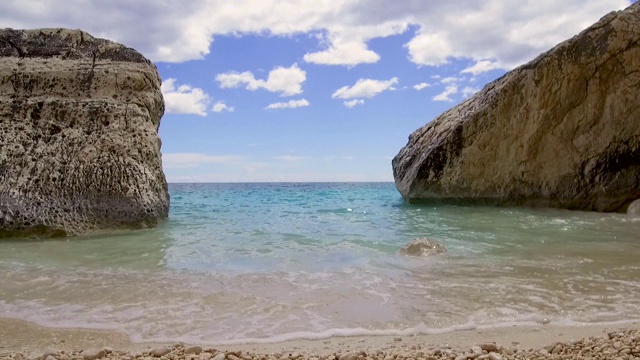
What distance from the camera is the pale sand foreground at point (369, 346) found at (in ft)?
8.84

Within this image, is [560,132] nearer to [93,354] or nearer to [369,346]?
[369,346]

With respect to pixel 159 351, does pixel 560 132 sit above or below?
above

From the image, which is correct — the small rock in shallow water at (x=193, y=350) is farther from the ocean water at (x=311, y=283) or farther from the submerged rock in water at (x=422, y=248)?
the submerged rock in water at (x=422, y=248)

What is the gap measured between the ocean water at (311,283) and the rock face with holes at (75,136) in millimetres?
607

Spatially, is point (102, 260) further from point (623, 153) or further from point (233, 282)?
point (623, 153)

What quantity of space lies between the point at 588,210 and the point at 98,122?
11.3m

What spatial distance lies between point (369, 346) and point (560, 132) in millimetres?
11231

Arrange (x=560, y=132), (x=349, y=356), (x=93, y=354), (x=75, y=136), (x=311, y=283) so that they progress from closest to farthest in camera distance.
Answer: (x=349, y=356)
(x=93, y=354)
(x=311, y=283)
(x=75, y=136)
(x=560, y=132)

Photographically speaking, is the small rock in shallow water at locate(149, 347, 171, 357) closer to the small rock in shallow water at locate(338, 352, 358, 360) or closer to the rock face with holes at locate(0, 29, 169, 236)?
the small rock in shallow water at locate(338, 352, 358, 360)

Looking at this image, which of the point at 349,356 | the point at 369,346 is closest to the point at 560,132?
the point at 369,346

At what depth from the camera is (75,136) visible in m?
8.95

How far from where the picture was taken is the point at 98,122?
9188mm

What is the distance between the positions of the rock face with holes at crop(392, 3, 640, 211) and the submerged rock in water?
7.74 meters

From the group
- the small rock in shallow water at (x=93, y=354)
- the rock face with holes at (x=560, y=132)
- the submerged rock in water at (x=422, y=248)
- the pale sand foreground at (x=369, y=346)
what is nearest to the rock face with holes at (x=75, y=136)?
the submerged rock in water at (x=422, y=248)
